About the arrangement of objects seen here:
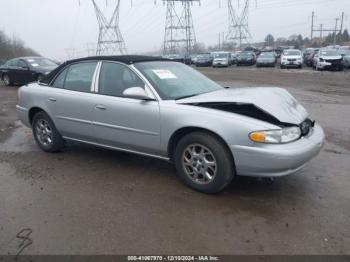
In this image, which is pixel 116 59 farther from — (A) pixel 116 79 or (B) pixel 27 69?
(B) pixel 27 69

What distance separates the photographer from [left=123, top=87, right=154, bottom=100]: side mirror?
407 centimetres

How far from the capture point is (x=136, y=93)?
13.4 ft

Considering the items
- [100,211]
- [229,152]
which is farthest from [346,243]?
[100,211]

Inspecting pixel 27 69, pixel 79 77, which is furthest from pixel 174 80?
pixel 27 69

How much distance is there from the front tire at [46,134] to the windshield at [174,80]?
186cm

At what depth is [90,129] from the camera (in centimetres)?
481


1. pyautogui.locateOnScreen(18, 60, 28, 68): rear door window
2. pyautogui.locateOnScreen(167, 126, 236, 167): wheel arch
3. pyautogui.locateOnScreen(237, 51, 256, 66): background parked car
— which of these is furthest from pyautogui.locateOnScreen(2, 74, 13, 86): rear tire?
pyautogui.locateOnScreen(237, 51, 256, 66): background parked car

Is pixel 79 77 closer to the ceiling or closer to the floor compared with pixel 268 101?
closer to the ceiling

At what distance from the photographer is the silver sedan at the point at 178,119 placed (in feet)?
11.6

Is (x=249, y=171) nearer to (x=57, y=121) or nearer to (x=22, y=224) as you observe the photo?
(x=22, y=224)

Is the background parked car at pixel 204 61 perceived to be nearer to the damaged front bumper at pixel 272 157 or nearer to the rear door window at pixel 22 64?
the rear door window at pixel 22 64

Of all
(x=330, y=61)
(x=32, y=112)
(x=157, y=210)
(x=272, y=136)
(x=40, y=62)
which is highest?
(x=40, y=62)

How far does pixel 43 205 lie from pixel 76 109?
1.63 meters

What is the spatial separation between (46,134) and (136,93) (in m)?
2.24
